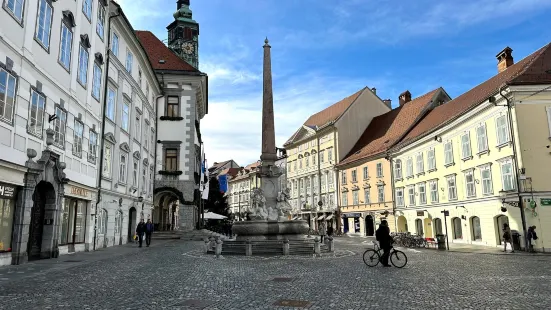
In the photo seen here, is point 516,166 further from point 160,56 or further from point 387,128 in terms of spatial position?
point 160,56

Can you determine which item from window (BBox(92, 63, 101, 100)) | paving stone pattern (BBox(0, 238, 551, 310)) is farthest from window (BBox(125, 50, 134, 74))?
paving stone pattern (BBox(0, 238, 551, 310))

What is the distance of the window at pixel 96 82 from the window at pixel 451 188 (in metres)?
24.0

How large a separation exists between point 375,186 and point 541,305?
36036 mm

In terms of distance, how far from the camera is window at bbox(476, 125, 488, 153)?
83.8ft

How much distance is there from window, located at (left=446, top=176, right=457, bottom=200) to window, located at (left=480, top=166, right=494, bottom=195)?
349 centimetres

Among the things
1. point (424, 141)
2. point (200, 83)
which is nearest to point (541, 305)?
point (424, 141)

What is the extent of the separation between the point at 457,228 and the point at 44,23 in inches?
1110

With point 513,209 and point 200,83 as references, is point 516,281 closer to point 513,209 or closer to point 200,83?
point 513,209

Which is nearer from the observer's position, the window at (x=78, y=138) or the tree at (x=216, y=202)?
the window at (x=78, y=138)

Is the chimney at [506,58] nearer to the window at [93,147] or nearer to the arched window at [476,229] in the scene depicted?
the arched window at [476,229]

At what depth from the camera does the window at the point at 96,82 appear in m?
20.6

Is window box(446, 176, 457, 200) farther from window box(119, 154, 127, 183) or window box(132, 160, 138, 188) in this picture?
window box(119, 154, 127, 183)

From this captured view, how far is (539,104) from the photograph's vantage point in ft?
74.8

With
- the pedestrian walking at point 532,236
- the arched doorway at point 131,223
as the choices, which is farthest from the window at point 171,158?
the pedestrian walking at point 532,236
